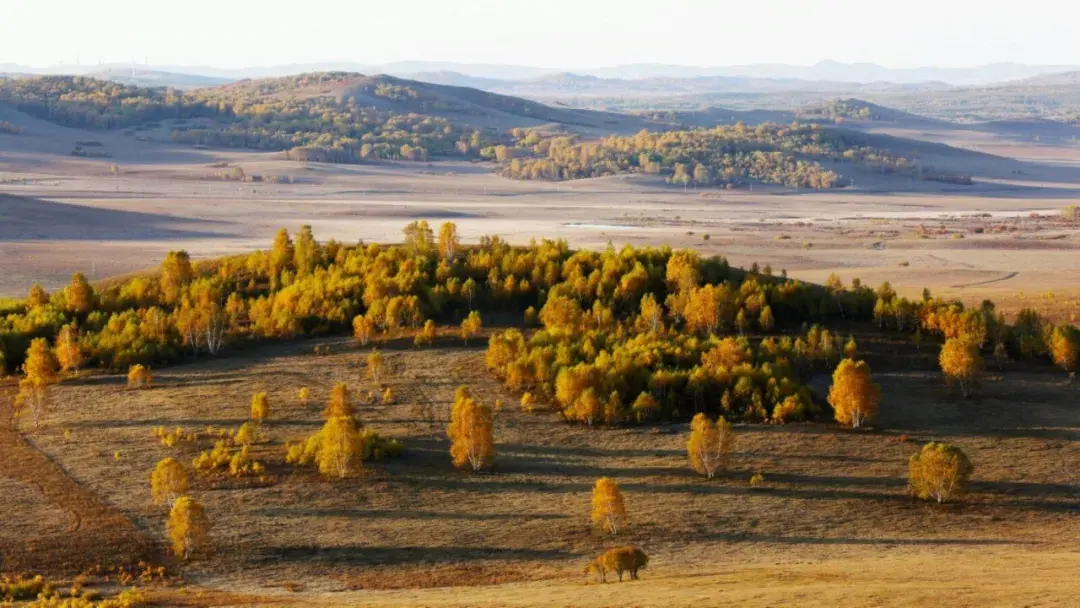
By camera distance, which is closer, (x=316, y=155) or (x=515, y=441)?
(x=515, y=441)

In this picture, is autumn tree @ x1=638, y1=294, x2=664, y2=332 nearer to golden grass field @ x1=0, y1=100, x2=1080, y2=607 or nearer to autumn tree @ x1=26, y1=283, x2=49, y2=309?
golden grass field @ x1=0, y1=100, x2=1080, y2=607

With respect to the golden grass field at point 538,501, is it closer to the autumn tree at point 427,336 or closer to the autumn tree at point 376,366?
the autumn tree at point 376,366

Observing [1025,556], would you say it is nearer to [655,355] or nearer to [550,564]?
[550,564]

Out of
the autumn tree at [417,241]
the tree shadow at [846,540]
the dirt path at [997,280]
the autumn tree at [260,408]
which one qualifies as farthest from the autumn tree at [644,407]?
the dirt path at [997,280]

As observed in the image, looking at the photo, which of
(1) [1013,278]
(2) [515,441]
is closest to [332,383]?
(2) [515,441]

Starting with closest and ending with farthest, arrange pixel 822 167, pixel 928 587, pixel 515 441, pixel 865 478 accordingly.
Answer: pixel 928 587 < pixel 865 478 < pixel 515 441 < pixel 822 167

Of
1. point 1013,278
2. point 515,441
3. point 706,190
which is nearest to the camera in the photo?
point 515,441

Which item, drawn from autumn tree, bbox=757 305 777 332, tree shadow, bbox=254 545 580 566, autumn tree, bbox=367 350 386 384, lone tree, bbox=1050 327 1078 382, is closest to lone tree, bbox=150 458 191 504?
tree shadow, bbox=254 545 580 566
